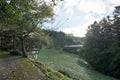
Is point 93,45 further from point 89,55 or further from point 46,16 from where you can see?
Result: point 46,16

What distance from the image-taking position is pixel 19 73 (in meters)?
10.9

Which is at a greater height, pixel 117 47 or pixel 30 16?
pixel 30 16

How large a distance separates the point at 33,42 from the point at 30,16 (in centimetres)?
564

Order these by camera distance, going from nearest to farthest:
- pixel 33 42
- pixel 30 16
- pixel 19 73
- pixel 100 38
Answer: pixel 19 73 → pixel 30 16 → pixel 33 42 → pixel 100 38

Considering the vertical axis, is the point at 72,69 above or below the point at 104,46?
below

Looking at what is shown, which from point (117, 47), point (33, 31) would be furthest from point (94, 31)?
point (33, 31)

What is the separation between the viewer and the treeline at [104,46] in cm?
3366

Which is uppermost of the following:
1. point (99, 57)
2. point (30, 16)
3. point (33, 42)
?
point (30, 16)

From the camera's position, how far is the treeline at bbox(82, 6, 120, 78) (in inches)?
1325

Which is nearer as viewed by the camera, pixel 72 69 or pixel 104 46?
pixel 72 69

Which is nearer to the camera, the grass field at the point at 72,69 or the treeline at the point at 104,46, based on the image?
the grass field at the point at 72,69

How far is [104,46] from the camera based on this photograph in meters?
38.2

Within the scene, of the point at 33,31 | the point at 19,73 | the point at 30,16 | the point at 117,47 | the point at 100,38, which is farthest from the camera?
the point at 100,38

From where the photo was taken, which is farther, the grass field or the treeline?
the treeline
